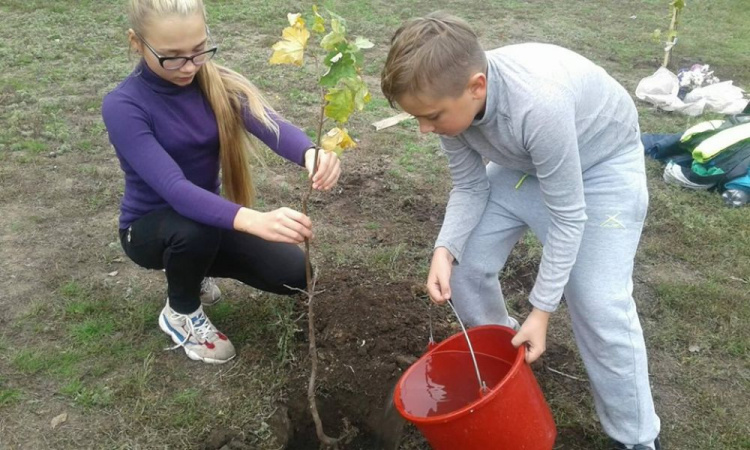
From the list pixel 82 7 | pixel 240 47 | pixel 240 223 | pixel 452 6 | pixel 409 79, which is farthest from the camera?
pixel 452 6

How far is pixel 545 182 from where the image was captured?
6.16 feet

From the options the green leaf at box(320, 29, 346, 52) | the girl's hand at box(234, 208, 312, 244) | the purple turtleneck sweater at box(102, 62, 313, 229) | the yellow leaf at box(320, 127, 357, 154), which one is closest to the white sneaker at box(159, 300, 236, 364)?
the purple turtleneck sweater at box(102, 62, 313, 229)

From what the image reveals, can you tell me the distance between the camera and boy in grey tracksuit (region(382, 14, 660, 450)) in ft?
5.73

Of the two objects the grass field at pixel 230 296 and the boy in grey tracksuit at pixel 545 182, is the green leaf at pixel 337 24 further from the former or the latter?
the grass field at pixel 230 296

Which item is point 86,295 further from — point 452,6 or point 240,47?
point 452,6

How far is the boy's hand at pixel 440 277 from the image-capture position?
2.08 m

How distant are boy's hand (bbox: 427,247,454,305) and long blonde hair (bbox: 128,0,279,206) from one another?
731 millimetres

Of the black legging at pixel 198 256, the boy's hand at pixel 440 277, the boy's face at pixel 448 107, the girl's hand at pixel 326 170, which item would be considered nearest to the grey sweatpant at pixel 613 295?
the boy's hand at pixel 440 277

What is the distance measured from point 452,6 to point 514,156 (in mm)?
6415

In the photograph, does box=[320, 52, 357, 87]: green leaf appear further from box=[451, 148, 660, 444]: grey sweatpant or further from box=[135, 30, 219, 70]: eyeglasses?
box=[451, 148, 660, 444]: grey sweatpant

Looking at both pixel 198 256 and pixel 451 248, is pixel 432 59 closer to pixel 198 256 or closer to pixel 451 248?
pixel 451 248

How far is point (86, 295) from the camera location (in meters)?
2.82

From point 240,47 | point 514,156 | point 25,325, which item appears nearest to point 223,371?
point 25,325

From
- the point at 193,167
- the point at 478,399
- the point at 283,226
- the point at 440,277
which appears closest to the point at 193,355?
the point at 193,167
